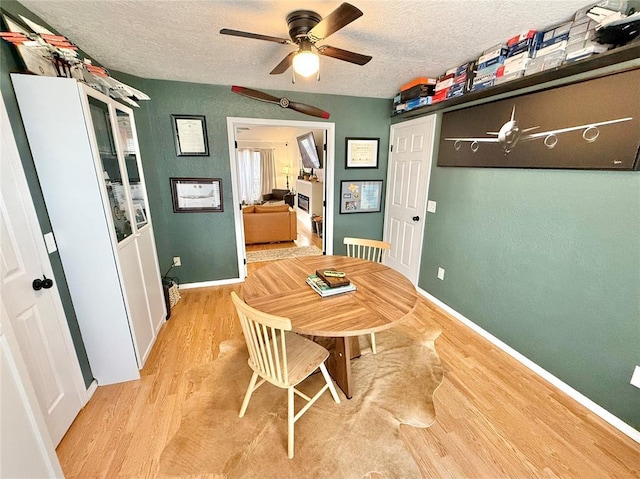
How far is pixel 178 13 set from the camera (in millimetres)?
1546

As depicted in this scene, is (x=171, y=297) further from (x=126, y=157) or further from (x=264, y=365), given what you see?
(x=264, y=365)

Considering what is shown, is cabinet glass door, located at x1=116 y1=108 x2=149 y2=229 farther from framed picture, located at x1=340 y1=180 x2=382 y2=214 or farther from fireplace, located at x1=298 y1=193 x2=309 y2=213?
fireplace, located at x1=298 y1=193 x2=309 y2=213

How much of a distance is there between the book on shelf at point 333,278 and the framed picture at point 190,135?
7.05 feet

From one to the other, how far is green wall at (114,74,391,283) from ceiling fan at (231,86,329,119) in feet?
0.30

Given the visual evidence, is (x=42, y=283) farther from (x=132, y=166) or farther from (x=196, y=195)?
(x=196, y=195)

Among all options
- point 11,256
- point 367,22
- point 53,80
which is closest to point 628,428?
point 367,22

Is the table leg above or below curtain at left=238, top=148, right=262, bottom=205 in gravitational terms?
below

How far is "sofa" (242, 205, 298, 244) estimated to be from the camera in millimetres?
4805

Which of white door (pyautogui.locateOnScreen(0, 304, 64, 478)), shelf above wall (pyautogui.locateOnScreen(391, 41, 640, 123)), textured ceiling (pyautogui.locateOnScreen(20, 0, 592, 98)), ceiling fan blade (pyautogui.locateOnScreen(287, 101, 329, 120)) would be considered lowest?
white door (pyautogui.locateOnScreen(0, 304, 64, 478))

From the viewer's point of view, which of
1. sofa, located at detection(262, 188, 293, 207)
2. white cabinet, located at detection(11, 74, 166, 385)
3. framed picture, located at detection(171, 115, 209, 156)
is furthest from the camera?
sofa, located at detection(262, 188, 293, 207)

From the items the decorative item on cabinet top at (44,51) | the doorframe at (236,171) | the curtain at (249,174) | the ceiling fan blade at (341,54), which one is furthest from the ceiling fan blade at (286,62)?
the curtain at (249,174)

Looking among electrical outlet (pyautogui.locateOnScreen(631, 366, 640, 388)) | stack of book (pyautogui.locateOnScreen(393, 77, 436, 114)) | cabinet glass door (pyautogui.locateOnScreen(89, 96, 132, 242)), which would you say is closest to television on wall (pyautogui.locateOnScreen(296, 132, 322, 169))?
stack of book (pyautogui.locateOnScreen(393, 77, 436, 114))

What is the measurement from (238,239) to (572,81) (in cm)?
330

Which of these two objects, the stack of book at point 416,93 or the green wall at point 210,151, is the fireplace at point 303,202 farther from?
the stack of book at point 416,93
